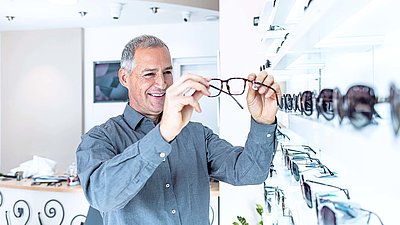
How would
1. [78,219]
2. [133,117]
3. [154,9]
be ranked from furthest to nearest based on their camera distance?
[154,9] → [78,219] → [133,117]

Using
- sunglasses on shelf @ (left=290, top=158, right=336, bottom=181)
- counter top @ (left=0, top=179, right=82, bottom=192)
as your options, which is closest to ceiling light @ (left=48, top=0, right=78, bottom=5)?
counter top @ (left=0, top=179, right=82, bottom=192)

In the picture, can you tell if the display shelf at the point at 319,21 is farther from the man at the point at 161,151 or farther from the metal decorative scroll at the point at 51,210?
the metal decorative scroll at the point at 51,210

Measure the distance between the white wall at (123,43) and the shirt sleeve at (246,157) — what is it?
3.68m

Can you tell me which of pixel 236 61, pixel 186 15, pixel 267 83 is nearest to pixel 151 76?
pixel 267 83

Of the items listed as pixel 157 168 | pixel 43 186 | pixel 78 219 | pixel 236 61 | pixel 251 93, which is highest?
pixel 236 61

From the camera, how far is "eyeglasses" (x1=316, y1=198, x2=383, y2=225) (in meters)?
0.48

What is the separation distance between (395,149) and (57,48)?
534 centimetres

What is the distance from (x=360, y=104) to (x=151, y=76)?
795 millimetres

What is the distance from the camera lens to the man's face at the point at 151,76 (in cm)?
114

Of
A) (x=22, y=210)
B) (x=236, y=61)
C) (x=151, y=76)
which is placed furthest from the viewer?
(x=22, y=210)

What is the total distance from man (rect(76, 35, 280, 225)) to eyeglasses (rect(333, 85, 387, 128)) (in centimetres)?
43

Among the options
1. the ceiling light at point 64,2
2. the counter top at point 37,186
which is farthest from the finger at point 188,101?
the ceiling light at point 64,2

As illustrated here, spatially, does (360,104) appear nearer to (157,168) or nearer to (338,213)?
(338,213)

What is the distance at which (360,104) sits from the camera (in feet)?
1.40
